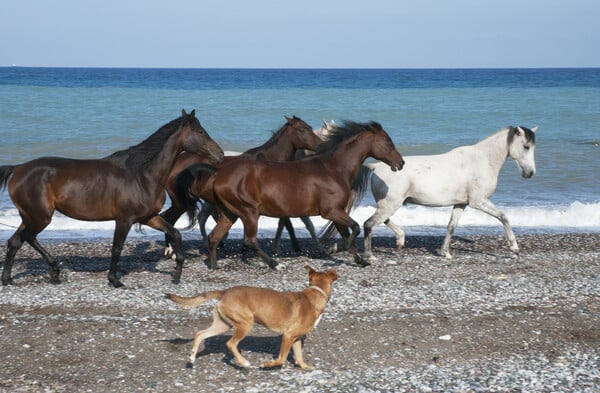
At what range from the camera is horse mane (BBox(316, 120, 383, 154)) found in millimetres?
10664

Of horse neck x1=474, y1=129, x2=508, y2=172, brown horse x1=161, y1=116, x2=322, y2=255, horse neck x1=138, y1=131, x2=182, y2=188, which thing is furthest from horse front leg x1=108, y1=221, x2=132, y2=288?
horse neck x1=474, y1=129, x2=508, y2=172

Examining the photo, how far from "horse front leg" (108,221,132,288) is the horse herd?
1 cm

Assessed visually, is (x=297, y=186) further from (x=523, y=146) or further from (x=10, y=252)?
(x=10, y=252)

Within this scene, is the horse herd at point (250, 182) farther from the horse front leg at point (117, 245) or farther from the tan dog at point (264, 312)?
the tan dog at point (264, 312)

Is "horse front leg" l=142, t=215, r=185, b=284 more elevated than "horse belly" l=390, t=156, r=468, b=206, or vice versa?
"horse belly" l=390, t=156, r=468, b=206

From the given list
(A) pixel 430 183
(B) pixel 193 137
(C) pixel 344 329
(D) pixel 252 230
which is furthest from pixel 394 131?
(C) pixel 344 329

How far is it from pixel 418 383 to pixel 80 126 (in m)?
27.4

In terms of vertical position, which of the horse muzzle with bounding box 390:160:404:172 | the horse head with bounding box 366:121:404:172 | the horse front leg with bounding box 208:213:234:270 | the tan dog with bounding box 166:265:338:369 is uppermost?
the horse head with bounding box 366:121:404:172

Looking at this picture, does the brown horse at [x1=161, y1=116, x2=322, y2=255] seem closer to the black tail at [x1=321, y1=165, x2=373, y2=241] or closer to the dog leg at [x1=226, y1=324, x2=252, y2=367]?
the black tail at [x1=321, y1=165, x2=373, y2=241]

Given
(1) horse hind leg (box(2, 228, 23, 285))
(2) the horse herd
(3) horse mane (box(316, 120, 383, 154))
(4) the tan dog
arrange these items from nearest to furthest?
(4) the tan dog < (2) the horse herd < (1) horse hind leg (box(2, 228, 23, 285)) < (3) horse mane (box(316, 120, 383, 154))

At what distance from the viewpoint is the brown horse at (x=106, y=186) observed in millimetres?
9125

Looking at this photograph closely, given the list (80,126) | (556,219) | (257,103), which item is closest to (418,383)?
(556,219)

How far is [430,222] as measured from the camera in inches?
616

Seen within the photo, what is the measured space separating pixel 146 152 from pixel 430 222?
24.8 ft
